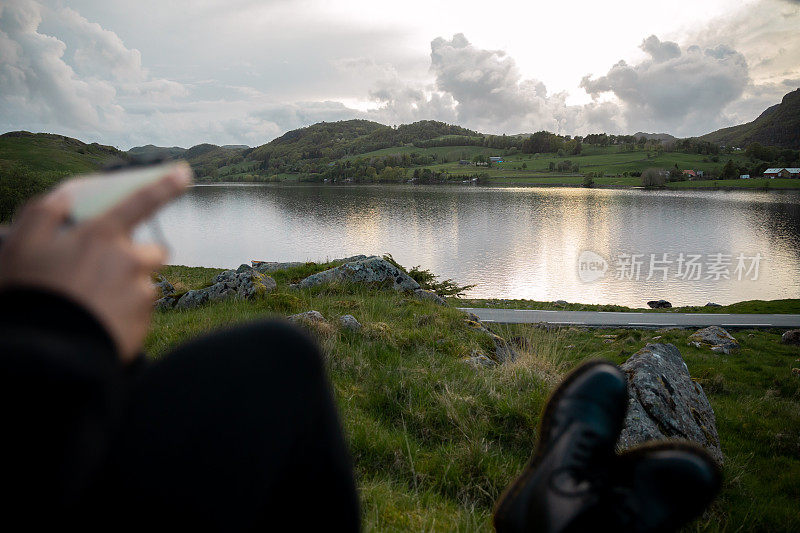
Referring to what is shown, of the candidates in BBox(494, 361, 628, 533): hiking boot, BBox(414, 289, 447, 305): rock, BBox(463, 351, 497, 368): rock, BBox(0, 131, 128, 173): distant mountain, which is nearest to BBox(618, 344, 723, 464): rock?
BBox(463, 351, 497, 368): rock

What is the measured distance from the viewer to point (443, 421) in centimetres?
359

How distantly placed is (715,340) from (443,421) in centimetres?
1496

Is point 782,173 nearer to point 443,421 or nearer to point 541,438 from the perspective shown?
point 443,421

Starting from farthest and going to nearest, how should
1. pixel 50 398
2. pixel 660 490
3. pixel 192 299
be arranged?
pixel 192 299 → pixel 660 490 → pixel 50 398

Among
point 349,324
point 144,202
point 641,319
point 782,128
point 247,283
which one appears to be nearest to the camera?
point 144,202

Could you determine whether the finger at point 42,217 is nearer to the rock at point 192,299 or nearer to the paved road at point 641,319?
→ the rock at point 192,299

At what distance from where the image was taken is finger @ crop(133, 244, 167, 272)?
0.83 meters

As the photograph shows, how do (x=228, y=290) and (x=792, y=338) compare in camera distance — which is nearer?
(x=228, y=290)

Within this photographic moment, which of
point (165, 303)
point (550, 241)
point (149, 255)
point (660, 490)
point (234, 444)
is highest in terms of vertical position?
point (149, 255)

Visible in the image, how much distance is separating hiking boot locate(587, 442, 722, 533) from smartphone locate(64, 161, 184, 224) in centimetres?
173

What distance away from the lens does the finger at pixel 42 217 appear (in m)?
0.72

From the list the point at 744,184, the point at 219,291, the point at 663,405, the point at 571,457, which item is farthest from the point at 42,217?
the point at 744,184

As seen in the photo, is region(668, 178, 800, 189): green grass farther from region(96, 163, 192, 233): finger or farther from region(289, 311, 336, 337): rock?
region(96, 163, 192, 233): finger

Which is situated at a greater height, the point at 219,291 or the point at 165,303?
the point at 219,291
